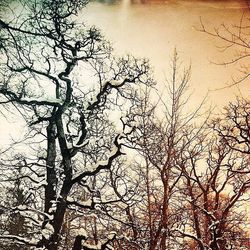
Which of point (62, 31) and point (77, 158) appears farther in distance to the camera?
point (77, 158)

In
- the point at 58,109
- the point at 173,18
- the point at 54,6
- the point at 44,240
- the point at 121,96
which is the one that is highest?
the point at 173,18

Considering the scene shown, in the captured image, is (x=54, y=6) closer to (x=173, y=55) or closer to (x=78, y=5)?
(x=78, y=5)

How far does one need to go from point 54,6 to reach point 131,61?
2213 millimetres

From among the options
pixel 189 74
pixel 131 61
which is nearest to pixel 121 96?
pixel 131 61

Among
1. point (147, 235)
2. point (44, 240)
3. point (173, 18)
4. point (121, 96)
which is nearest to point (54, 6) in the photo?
point (121, 96)

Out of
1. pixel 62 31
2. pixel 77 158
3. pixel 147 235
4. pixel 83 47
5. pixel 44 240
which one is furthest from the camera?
pixel 77 158

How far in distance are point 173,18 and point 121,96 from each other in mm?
2195

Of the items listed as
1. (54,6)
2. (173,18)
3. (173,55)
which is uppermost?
(173,18)

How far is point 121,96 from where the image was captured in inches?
320

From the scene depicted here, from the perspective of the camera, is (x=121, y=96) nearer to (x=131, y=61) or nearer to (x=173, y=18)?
(x=131, y=61)

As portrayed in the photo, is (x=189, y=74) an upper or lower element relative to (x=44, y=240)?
upper

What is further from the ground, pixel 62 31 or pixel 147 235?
pixel 62 31

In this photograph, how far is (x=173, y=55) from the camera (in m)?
8.86

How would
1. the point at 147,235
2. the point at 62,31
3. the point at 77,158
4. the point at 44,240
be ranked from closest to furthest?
the point at 44,240
the point at 62,31
the point at 147,235
the point at 77,158
